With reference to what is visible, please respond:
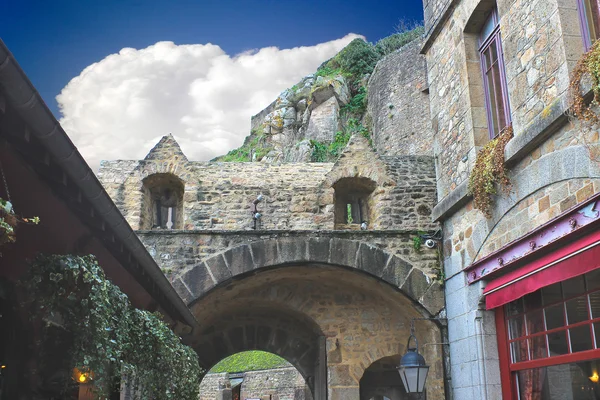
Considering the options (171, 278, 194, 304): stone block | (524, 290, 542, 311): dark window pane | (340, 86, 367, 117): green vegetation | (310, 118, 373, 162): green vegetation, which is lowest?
(524, 290, 542, 311): dark window pane

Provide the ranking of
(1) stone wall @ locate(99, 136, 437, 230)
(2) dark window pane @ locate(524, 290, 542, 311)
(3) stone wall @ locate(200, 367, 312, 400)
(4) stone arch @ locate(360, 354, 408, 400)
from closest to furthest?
(2) dark window pane @ locate(524, 290, 542, 311)
(1) stone wall @ locate(99, 136, 437, 230)
(4) stone arch @ locate(360, 354, 408, 400)
(3) stone wall @ locate(200, 367, 312, 400)

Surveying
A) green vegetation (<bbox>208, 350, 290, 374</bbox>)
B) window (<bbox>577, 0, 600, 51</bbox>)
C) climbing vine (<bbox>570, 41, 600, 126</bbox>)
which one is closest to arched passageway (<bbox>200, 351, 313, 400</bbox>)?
green vegetation (<bbox>208, 350, 290, 374</bbox>)

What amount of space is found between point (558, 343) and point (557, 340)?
3 cm

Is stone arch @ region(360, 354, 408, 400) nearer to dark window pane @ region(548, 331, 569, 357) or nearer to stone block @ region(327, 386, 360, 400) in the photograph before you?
stone block @ region(327, 386, 360, 400)

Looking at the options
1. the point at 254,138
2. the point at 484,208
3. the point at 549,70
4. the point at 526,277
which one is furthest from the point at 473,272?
the point at 254,138

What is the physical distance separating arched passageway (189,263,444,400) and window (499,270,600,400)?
2.65m

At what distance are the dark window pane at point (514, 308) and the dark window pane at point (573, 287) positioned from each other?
889 mm

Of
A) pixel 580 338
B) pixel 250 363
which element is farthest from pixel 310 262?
pixel 250 363

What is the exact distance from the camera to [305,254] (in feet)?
30.9

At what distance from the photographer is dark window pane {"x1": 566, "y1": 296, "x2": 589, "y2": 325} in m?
5.81

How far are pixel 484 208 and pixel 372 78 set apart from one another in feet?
66.6

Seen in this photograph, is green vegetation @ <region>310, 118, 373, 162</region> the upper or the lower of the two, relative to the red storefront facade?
upper

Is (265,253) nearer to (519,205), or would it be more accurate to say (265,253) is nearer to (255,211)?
(255,211)

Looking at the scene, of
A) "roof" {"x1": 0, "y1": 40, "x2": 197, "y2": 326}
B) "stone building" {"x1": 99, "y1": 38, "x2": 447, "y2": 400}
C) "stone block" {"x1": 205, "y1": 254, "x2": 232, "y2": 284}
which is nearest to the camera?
"roof" {"x1": 0, "y1": 40, "x2": 197, "y2": 326}
